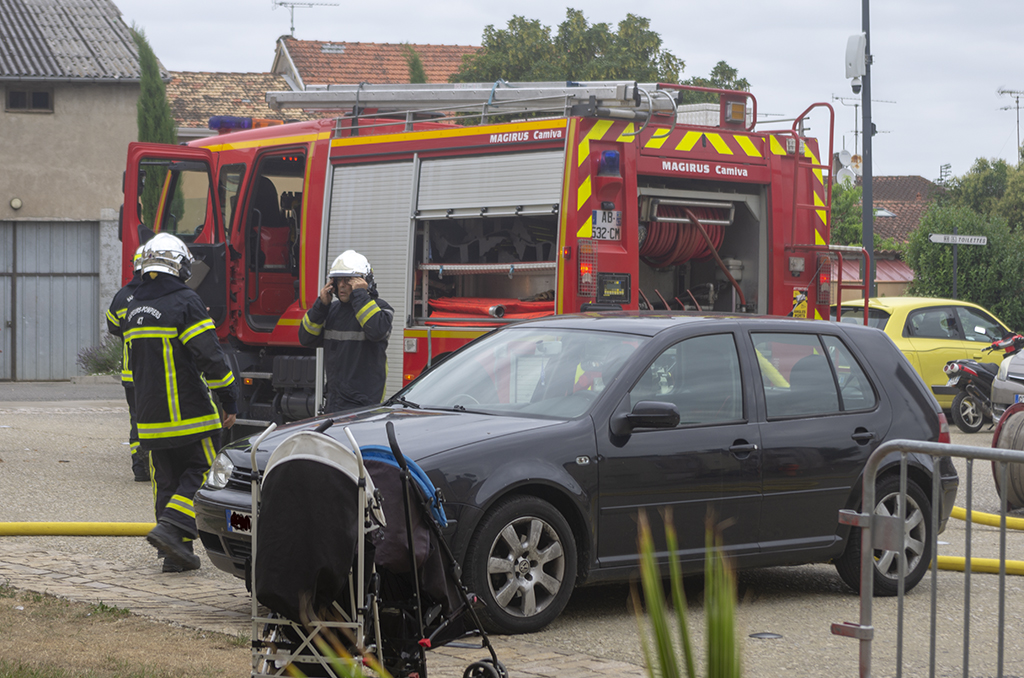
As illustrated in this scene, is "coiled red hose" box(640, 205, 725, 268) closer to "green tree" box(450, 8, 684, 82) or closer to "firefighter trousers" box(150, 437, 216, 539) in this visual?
"firefighter trousers" box(150, 437, 216, 539)

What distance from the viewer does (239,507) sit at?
5867 mm

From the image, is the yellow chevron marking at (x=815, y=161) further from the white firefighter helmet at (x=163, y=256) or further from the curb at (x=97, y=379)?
the curb at (x=97, y=379)

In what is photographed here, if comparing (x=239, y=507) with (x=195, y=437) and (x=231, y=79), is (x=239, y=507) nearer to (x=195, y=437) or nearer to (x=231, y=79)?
(x=195, y=437)

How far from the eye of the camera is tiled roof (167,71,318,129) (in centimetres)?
3641

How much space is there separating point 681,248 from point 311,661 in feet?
21.4

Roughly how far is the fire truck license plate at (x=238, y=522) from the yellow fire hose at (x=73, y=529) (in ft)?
8.49

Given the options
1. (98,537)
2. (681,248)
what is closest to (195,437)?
(98,537)

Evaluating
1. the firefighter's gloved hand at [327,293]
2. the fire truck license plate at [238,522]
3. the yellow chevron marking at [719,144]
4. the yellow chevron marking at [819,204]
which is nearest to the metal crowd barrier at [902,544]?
the fire truck license plate at [238,522]

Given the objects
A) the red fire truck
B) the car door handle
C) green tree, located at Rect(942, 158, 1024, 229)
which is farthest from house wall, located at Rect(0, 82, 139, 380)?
green tree, located at Rect(942, 158, 1024, 229)

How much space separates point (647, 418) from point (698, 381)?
636 millimetres

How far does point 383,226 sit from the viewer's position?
11094 millimetres

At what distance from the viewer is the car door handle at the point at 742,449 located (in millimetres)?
6613

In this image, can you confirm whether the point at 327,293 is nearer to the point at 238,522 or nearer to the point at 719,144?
the point at 719,144

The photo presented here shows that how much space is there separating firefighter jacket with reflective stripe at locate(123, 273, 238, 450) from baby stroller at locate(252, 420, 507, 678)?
290 cm
